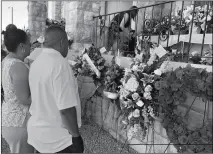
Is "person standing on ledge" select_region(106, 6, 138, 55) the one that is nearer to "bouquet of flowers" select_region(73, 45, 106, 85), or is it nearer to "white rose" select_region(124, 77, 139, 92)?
"bouquet of flowers" select_region(73, 45, 106, 85)

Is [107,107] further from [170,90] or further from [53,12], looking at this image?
[53,12]

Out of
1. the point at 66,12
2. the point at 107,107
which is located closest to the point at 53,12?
the point at 66,12

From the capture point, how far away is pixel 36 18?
662 centimetres

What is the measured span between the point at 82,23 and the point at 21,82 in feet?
8.97

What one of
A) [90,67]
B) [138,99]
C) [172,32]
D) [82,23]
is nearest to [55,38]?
[138,99]

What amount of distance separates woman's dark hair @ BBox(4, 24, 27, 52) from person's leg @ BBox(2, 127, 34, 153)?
604 mm

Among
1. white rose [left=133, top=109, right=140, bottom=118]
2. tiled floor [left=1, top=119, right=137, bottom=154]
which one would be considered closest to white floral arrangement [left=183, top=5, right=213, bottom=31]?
white rose [left=133, top=109, right=140, bottom=118]

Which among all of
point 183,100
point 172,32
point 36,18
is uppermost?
point 36,18

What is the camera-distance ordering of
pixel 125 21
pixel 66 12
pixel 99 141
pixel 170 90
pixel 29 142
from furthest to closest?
pixel 66 12 → pixel 125 21 → pixel 99 141 → pixel 170 90 → pixel 29 142

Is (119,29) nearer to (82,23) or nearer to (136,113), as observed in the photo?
(82,23)

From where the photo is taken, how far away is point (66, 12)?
435cm

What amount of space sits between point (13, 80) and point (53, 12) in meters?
5.82

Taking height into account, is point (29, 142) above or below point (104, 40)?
below

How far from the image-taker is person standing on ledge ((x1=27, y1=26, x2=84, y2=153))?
4.11ft
